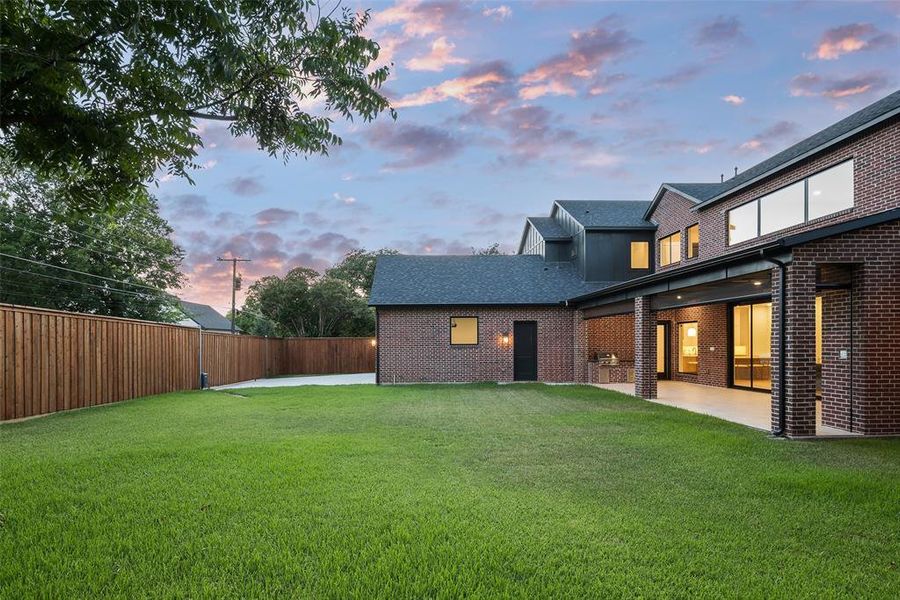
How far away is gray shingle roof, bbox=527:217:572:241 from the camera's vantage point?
71.3 feet

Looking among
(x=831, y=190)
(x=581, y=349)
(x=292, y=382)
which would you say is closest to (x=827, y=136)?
(x=831, y=190)

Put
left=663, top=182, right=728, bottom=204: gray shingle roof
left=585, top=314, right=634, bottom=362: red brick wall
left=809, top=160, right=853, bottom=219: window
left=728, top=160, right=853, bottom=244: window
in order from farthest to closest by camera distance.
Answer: left=585, top=314, right=634, bottom=362: red brick wall
left=663, top=182, right=728, bottom=204: gray shingle roof
left=728, top=160, right=853, bottom=244: window
left=809, top=160, right=853, bottom=219: window

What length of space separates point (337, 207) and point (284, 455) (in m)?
29.4

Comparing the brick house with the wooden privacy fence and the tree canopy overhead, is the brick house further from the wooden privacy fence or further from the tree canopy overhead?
the tree canopy overhead

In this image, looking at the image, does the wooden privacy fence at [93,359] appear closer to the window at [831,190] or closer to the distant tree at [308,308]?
the distant tree at [308,308]

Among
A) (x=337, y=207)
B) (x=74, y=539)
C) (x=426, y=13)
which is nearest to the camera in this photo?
(x=74, y=539)

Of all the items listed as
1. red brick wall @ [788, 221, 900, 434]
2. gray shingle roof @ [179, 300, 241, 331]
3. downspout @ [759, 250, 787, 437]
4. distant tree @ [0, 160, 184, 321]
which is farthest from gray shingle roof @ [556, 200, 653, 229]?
gray shingle roof @ [179, 300, 241, 331]

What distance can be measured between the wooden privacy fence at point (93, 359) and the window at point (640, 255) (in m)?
16.8

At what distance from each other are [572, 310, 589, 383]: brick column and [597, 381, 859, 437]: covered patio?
1.10 m

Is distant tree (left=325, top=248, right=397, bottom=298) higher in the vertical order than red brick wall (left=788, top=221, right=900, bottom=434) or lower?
higher

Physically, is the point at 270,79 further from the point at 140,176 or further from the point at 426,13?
the point at 426,13

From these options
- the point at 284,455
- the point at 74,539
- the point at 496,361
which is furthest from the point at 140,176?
the point at 496,361

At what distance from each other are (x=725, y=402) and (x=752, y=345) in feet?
9.97

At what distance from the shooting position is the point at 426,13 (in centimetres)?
798
